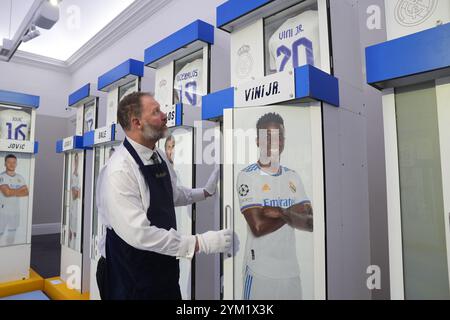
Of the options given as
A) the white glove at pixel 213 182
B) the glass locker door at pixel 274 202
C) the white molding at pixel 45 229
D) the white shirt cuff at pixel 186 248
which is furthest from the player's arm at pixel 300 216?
the white molding at pixel 45 229

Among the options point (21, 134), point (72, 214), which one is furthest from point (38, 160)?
point (72, 214)

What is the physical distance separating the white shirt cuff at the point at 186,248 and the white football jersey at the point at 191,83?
1.31 m

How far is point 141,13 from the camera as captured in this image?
418cm

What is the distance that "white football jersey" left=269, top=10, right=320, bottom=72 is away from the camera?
166 centimetres

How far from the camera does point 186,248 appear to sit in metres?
1.58

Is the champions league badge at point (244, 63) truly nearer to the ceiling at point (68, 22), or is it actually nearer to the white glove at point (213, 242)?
the white glove at point (213, 242)

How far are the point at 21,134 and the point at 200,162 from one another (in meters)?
3.18

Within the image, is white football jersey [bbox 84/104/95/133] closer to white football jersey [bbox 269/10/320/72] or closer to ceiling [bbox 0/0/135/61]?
ceiling [bbox 0/0/135/61]

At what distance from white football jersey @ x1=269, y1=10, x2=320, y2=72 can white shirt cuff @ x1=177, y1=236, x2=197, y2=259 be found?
3.62ft

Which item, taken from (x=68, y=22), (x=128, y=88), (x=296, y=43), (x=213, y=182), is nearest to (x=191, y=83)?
(x=213, y=182)

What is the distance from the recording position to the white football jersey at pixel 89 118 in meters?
4.09

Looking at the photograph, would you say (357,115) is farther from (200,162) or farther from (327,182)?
(200,162)

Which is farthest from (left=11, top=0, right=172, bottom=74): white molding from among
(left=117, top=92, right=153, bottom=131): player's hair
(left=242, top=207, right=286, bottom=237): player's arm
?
(left=242, top=207, right=286, bottom=237): player's arm

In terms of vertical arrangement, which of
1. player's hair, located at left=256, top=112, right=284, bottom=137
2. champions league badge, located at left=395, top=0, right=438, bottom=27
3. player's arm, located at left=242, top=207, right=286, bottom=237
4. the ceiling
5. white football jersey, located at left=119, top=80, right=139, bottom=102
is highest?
the ceiling
